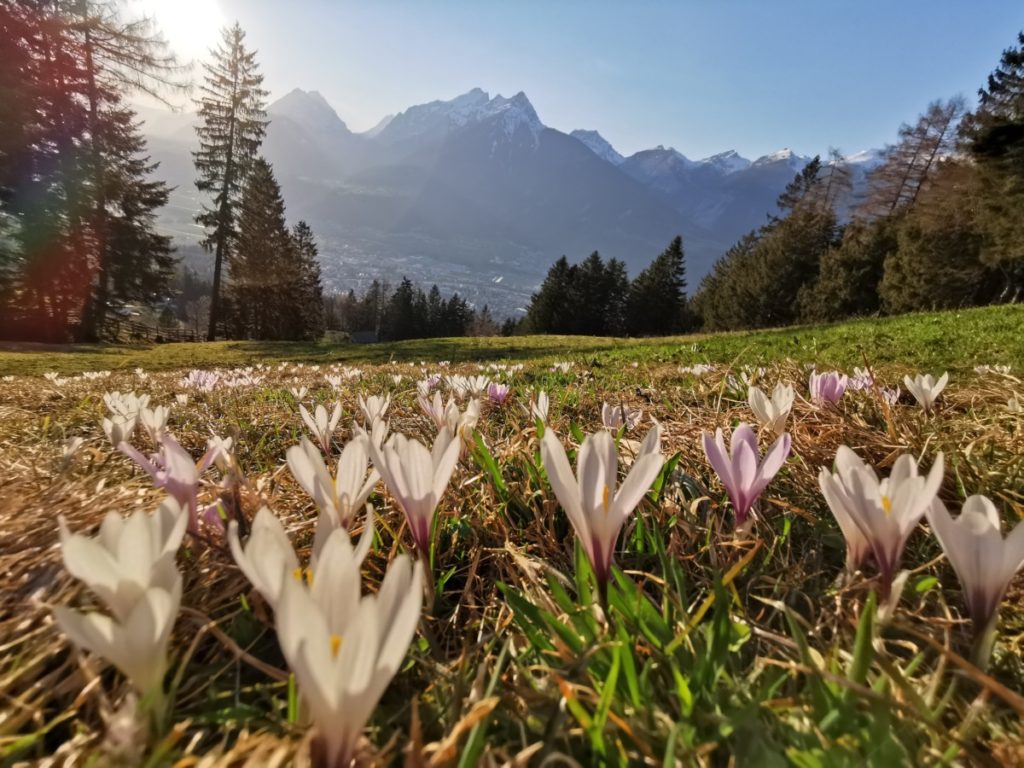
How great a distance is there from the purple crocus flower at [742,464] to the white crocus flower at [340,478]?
69 centimetres

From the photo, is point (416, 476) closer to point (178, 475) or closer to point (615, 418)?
point (178, 475)

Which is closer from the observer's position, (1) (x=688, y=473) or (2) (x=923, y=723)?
(2) (x=923, y=723)

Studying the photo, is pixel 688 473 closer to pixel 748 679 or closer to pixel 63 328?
pixel 748 679

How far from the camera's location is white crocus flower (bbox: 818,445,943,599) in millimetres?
812

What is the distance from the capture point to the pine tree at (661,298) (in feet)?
204

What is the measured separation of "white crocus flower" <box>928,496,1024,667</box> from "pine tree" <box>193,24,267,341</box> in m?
37.3

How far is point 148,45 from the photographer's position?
23.9 meters

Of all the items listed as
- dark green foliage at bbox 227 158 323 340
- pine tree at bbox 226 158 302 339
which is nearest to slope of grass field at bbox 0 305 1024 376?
pine tree at bbox 226 158 302 339

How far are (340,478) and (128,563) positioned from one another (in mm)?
401

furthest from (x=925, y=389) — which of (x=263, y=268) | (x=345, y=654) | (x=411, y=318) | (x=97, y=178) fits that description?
(x=411, y=318)

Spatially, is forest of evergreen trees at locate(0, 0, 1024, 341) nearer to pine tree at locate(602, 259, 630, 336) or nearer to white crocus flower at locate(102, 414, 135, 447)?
pine tree at locate(602, 259, 630, 336)

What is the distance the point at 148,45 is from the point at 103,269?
464 inches

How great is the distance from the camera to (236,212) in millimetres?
33125

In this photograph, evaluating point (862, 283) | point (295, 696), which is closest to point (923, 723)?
point (295, 696)
